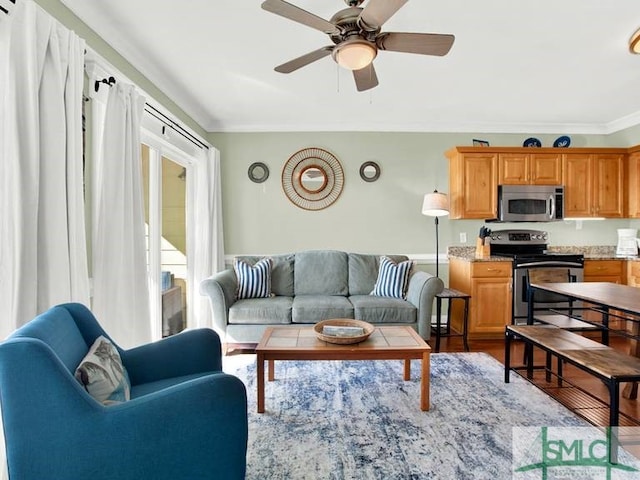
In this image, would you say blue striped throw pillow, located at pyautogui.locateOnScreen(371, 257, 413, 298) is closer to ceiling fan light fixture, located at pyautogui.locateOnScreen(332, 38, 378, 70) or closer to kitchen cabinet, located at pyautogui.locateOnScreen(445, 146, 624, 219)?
kitchen cabinet, located at pyautogui.locateOnScreen(445, 146, 624, 219)

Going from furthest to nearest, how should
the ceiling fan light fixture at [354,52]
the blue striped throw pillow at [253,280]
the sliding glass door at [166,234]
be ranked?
the blue striped throw pillow at [253,280] → the sliding glass door at [166,234] → the ceiling fan light fixture at [354,52]

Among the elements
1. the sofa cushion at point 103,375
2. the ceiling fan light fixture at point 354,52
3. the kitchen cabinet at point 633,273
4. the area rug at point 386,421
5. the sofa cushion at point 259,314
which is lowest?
the area rug at point 386,421

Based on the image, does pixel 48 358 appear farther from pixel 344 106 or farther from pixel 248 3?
pixel 344 106

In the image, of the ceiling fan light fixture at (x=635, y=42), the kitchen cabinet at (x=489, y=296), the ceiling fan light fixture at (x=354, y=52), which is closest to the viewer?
the ceiling fan light fixture at (x=354, y=52)

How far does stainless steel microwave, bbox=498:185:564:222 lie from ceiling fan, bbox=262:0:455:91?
269cm

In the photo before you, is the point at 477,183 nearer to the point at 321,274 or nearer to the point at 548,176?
the point at 548,176

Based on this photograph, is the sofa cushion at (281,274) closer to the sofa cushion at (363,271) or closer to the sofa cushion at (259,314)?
the sofa cushion at (259,314)

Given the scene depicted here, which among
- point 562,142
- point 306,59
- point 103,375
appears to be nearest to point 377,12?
point 306,59

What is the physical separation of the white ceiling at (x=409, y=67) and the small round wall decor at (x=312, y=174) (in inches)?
13.4

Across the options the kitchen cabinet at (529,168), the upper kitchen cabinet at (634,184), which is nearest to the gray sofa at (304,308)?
the kitchen cabinet at (529,168)

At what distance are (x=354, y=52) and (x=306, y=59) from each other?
1.25ft

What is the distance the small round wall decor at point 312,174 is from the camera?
4.47 meters

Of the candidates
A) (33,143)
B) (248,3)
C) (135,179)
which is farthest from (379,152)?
(33,143)

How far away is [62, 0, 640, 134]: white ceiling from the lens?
2.22m
